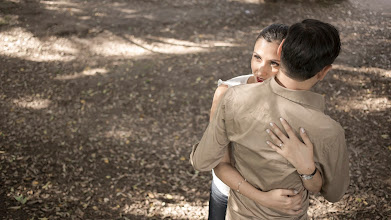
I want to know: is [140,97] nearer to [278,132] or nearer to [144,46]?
[144,46]

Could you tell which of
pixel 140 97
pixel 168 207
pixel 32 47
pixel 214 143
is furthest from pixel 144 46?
pixel 214 143

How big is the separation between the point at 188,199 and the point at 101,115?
7.00 ft

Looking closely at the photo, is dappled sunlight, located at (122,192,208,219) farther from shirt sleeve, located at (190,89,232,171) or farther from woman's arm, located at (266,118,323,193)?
woman's arm, located at (266,118,323,193)

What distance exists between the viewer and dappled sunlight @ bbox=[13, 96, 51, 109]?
5.97 meters

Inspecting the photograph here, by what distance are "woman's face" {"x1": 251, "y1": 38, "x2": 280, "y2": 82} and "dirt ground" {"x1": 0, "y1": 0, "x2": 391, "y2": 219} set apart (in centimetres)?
257

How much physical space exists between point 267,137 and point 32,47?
6799 millimetres

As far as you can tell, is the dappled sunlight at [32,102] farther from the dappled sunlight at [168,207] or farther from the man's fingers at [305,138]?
the man's fingers at [305,138]

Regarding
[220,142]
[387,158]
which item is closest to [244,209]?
[220,142]

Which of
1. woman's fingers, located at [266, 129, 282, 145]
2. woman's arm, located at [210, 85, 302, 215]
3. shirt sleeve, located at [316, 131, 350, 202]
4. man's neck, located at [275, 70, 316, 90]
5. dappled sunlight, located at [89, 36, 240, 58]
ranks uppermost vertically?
man's neck, located at [275, 70, 316, 90]

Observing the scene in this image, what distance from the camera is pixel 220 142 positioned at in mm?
1873

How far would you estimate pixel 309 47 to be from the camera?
1534mm

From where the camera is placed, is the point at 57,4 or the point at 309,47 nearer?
the point at 309,47

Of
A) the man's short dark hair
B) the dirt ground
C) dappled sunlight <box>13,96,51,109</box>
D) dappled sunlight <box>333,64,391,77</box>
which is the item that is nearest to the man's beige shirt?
the man's short dark hair

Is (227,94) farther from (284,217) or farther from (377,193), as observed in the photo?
(377,193)
